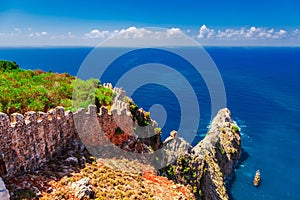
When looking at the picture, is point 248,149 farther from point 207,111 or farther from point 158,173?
point 158,173

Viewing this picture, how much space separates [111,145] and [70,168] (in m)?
4.68

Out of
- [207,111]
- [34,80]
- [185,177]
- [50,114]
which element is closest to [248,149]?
[207,111]

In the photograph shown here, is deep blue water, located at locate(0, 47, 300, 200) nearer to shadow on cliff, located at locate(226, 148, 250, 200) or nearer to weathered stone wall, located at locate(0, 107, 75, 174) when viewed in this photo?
shadow on cliff, located at locate(226, 148, 250, 200)

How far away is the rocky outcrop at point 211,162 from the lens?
98.2ft

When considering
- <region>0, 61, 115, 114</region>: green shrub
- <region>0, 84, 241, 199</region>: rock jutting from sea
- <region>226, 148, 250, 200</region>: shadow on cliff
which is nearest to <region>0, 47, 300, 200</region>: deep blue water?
<region>226, 148, 250, 200</region>: shadow on cliff

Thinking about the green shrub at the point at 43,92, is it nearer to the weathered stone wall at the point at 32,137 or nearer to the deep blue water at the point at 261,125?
the weathered stone wall at the point at 32,137

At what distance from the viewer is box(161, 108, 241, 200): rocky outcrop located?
29.9 meters

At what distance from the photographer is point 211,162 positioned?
53188 millimetres

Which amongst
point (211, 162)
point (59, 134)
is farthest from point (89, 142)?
point (211, 162)

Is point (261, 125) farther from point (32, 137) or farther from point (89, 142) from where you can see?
point (32, 137)

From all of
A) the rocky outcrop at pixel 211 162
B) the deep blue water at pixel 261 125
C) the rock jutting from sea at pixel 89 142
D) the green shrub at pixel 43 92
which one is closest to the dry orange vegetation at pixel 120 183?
the rock jutting from sea at pixel 89 142

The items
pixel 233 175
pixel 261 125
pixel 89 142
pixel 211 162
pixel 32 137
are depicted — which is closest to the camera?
pixel 32 137

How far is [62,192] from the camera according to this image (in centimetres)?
1669

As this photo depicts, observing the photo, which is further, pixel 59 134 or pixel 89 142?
pixel 89 142
